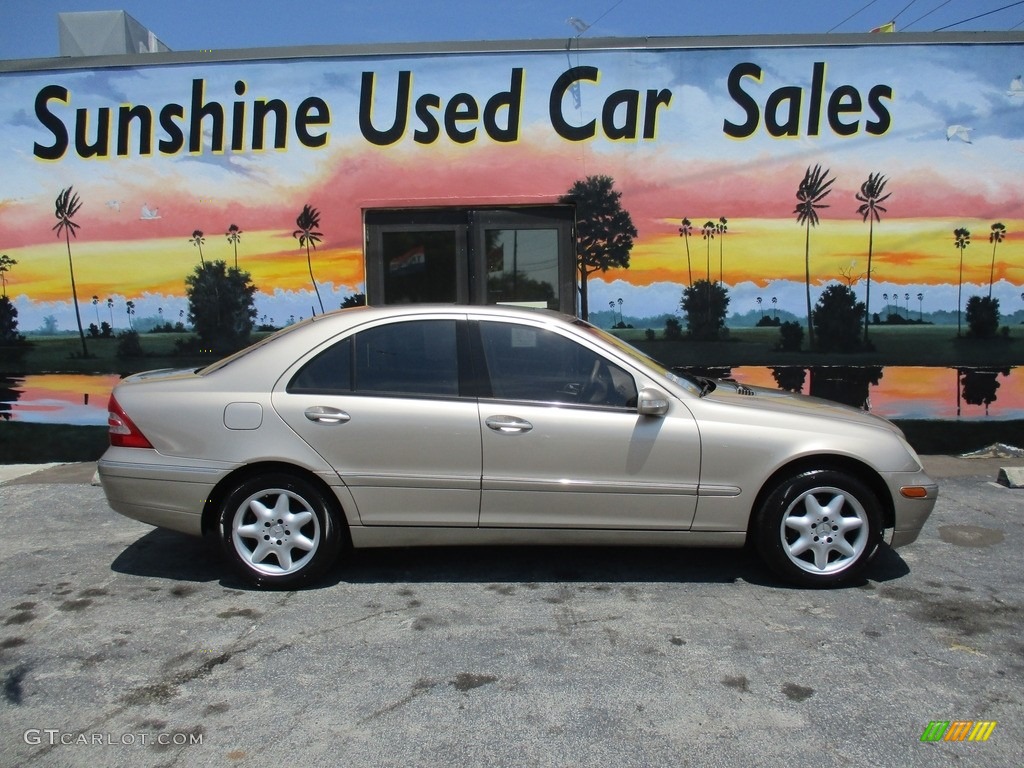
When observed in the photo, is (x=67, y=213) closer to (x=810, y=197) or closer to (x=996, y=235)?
(x=810, y=197)

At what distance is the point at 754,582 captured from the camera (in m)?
4.80

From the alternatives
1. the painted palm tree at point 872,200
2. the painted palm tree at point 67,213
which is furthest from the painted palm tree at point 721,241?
the painted palm tree at point 67,213

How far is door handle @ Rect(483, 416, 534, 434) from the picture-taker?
455 centimetres

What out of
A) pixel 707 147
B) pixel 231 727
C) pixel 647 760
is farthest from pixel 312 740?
pixel 707 147

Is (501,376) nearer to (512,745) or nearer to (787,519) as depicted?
(787,519)

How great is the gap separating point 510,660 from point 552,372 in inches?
61.7

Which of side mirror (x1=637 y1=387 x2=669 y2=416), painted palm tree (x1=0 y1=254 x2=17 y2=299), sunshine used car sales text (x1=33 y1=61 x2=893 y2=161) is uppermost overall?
sunshine used car sales text (x1=33 y1=61 x2=893 y2=161)

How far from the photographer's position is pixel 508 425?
4559mm

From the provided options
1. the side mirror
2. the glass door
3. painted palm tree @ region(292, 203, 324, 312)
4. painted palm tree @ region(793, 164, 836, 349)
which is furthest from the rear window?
painted palm tree @ region(793, 164, 836, 349)

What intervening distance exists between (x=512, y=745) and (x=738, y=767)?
0.80 meters

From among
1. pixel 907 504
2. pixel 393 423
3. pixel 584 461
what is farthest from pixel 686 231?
pixel 393 423

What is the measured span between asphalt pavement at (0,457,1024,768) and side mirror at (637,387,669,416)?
0.99 m

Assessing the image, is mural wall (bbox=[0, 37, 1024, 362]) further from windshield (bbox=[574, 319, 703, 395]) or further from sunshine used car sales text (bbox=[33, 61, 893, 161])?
windshield (bbox=[574, 319, 703, 395])

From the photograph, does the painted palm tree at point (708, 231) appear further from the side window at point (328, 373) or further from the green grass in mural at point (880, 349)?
the side window at point (328, 373)
